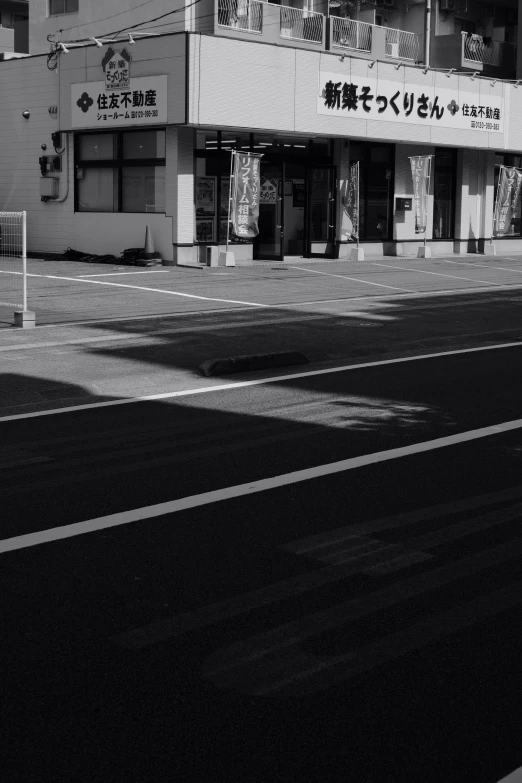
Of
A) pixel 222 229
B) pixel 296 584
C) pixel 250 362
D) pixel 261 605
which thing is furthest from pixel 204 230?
pixel 261 605

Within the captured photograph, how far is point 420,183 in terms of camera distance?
32625 millimetres

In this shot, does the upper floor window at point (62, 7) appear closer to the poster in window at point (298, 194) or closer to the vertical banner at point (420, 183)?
the poster in window at point (298, 194)

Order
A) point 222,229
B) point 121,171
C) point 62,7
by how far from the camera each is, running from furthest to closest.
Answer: point 62,7
point 222,229
point 121,171

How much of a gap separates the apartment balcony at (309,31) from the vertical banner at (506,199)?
5.13m

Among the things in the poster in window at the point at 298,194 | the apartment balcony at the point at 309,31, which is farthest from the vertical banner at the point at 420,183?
the apartment balcony at the point at 309,31

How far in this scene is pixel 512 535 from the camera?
241 inches

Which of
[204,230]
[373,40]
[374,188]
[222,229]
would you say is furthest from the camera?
[373,40]

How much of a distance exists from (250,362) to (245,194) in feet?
51.6

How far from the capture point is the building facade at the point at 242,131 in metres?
26.1

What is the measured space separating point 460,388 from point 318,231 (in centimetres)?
2044

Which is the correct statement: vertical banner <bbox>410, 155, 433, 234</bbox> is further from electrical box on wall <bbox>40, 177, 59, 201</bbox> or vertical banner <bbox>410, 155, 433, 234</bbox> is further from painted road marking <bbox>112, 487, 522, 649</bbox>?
painted road marking <bbox>112, 487, 522, 649</bbox>

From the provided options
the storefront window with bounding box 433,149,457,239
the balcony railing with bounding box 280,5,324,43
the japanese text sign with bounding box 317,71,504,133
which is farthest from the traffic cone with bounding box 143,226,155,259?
the storefront window with bounding box 433,149,457,239

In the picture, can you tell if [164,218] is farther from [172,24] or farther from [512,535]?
[512,535]

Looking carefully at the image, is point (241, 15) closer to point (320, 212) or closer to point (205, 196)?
point (320, 212)
